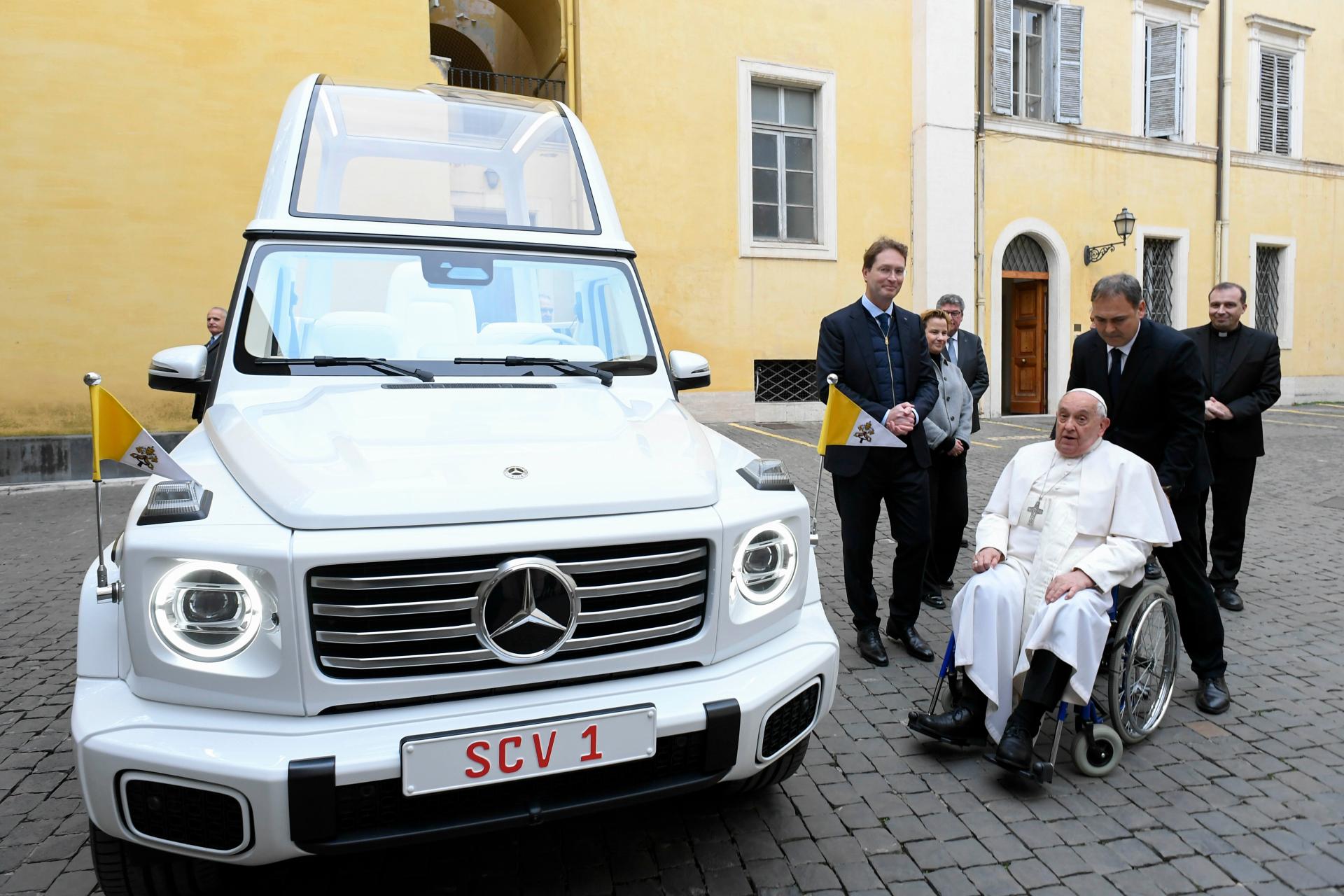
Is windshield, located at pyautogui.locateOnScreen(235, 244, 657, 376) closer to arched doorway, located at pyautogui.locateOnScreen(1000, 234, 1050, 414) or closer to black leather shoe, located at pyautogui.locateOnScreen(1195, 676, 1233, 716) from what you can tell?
black leather shoe, located at pyautogui.locateOnScreen(1195, 676, 1233, 716)

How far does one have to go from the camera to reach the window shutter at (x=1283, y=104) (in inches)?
766

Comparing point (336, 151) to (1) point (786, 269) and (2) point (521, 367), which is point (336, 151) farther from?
(1) point (786, 269)

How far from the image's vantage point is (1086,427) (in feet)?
11.7

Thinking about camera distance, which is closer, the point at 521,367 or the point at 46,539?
the point at 521,367

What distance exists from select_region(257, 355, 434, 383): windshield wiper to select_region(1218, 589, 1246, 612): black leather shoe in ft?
16.3

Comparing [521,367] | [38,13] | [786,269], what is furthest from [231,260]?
[521,367]

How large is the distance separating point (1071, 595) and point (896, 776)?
3.12 ft

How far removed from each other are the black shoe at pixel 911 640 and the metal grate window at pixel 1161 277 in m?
16.4

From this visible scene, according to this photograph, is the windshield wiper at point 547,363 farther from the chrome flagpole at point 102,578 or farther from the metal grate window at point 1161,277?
the metal grate window at point 1161,277

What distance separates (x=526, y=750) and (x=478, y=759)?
117mm

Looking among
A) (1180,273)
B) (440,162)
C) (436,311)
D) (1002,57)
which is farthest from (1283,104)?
(436,311)

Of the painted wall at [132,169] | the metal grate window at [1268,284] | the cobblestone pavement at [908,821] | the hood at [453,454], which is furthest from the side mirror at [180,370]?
the metal grate window at [1268,284]

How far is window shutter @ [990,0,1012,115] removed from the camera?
16406 millimetres

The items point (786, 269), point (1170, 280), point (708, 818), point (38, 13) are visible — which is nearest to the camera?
point (708, 818)
